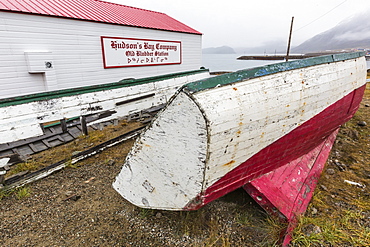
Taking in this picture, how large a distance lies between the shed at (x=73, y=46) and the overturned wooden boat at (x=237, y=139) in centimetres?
618

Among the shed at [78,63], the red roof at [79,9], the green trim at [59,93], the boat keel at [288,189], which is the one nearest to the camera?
the boat keel at [288,189]

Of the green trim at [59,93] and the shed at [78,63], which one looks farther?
the shed at [78,63]

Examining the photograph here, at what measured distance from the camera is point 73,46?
7605 millimetres

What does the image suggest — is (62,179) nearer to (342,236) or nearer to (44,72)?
(342,236)

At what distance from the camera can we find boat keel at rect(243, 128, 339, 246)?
2.32m

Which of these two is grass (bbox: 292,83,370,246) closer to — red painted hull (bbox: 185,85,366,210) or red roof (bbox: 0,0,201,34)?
red painted hull (bbox: 185,85,366,210)

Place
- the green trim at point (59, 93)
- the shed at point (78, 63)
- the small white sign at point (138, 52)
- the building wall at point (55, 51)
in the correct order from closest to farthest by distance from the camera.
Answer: the green trim at point (59, 93) < the shed at point (78, 63) < the building wall at point (55, 51) < the small white sign at point (138, 52)

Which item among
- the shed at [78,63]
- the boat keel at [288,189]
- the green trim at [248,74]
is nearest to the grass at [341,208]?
the boat keel at [288,189]

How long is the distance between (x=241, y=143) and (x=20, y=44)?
24.2 ft

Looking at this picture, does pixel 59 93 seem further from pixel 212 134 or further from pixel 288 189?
pixel 288 189

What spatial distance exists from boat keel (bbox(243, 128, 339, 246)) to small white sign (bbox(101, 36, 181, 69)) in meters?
7.84

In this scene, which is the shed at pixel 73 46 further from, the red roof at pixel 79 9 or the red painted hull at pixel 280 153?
the red painted hull at pixel 280 153

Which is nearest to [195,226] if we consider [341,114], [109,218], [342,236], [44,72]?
[109,218]

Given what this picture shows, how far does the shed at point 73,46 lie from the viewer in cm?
631
